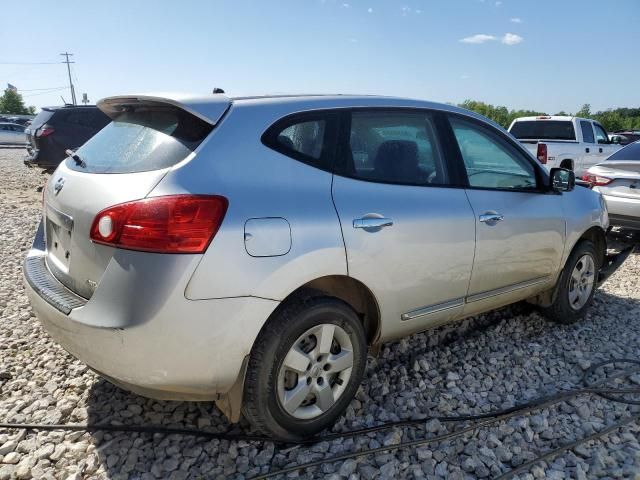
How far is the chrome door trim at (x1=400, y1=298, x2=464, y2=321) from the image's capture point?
3.10 metres

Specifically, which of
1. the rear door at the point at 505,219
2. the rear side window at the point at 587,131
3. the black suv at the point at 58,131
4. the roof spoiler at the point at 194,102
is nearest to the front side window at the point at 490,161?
the rear door at the point at 505,219

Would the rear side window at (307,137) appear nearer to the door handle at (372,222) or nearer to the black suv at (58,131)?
the door handle at (372,222)

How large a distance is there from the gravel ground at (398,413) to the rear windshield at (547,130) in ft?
27.6

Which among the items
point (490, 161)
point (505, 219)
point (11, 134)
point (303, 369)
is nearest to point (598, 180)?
point (490, 161)

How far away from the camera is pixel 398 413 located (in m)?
3.04

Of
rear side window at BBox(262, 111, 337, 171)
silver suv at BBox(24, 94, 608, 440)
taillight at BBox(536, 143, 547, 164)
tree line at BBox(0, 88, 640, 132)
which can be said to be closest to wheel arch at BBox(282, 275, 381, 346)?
silver suv at BBox(24, 94, 608, 440)

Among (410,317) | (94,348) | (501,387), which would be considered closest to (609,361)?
(501,387)

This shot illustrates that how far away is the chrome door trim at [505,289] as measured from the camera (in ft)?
11.5

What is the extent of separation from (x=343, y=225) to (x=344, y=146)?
47cm

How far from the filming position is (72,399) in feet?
10.0

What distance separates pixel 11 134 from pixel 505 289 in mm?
34627

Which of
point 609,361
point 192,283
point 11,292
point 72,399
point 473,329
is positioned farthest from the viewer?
point 11,292

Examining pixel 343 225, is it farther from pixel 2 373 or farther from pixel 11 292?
pixel 11 292

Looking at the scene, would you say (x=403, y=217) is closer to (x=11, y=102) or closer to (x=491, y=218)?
(x=491, y=218)
